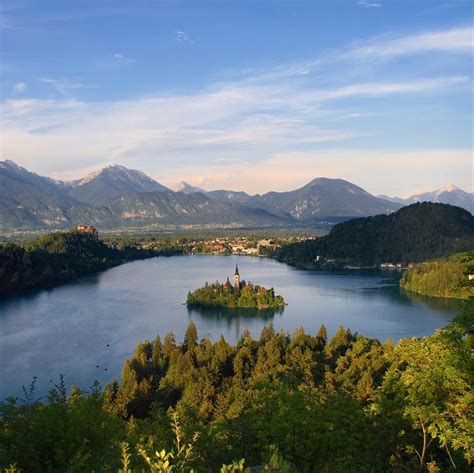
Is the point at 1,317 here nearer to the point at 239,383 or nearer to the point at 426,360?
the point at 239,383

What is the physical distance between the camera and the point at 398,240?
63.2m

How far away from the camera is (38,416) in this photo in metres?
5.93

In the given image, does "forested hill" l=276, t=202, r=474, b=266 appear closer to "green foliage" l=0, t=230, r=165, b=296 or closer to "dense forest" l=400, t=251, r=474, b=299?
"dense forest" l=400, t=251, r=474, b=299

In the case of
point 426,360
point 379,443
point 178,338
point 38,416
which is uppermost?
point 426,360

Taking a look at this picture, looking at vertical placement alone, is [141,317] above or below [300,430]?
below

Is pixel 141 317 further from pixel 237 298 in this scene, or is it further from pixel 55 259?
pixel 55 259

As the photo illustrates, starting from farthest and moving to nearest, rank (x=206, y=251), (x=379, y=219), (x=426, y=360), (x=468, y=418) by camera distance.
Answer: (x=206, y=251) → (x=379, y=219) → (x=426, y=360) → (x=468, y=418)

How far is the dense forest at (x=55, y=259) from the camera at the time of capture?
4072 centimetres

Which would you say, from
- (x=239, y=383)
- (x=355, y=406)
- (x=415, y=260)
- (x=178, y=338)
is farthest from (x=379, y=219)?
(x=355, y=406)

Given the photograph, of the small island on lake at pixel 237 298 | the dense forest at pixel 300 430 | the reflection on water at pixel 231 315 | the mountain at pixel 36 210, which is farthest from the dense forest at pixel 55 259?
the mountain at pixel 36 210

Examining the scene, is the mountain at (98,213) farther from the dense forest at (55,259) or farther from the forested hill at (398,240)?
the forested hill at (398,240)

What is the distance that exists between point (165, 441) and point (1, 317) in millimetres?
25912

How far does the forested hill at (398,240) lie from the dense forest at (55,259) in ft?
64.5

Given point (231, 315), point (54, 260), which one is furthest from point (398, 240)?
point (231, 315)
